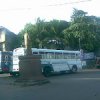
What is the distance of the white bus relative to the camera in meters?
29.1

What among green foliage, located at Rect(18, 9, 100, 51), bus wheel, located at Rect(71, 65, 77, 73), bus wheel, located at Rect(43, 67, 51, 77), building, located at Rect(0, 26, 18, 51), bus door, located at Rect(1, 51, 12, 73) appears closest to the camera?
bus door, located at Rect(1, 51, 12, 73)

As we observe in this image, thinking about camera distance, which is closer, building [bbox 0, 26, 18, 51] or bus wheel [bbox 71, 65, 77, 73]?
bus wheel [bbox 71, 65, 77, 73]

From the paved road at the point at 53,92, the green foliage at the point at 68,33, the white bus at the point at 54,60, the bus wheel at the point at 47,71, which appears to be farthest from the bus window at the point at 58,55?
the green foliage at the point at 68,33

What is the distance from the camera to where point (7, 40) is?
2424 inches

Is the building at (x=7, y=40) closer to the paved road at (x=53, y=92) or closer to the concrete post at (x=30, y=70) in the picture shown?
the concrete post at (x=30, y=70)

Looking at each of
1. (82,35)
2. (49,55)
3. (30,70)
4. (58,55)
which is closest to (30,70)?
(30,70)

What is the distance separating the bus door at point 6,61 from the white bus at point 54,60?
50 centimetres

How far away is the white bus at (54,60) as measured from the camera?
29141 millimetres

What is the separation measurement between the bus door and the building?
30471 mm

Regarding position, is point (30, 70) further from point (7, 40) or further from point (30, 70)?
point (7, 40)

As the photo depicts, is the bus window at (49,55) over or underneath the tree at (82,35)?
underneath

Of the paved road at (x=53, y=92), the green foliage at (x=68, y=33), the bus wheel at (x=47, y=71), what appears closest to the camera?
the paved road at (x=53, y=92)

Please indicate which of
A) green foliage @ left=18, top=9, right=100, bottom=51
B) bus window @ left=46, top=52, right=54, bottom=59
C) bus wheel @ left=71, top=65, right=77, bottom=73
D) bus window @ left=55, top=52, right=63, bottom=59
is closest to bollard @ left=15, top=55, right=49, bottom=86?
bus window @ left=46, top=52, right=54, bottom=59

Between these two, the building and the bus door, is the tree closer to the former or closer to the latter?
the building
